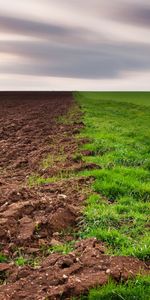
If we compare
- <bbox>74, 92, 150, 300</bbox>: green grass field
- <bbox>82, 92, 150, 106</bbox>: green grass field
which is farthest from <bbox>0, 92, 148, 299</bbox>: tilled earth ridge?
<bbox>82, 92, 150, 106</bbox>: green grass field

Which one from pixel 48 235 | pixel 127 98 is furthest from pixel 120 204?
pixel 127 98

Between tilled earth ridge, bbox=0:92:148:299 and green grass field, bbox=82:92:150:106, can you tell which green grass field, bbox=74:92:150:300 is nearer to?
tilled earth ridge, bbox=0:92:148:299

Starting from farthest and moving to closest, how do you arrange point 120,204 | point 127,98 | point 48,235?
1. point 127,98
2. point 120,204
3. point 48,235

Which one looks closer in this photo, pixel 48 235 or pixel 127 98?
pixel 48 235

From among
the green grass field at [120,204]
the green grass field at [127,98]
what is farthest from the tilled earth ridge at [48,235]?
the green grass field at [127,98]

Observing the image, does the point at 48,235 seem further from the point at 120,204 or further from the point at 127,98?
the point at 127,98

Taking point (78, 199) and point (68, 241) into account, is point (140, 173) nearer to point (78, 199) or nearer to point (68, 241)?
point (78, 199)

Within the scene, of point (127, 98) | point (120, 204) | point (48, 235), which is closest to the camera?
point (48, 235)

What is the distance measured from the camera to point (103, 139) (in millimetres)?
17281

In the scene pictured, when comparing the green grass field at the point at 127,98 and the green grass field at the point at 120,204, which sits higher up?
the green grass field at the point at 120,204

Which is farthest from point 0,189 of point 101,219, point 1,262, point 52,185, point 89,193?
point 1,262

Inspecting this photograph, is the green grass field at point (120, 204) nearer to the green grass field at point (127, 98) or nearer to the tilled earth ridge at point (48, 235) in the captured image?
the tilled earth ridge at point (48, 235)

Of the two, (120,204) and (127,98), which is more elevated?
(120,204)

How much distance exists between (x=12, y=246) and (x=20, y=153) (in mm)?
7687
